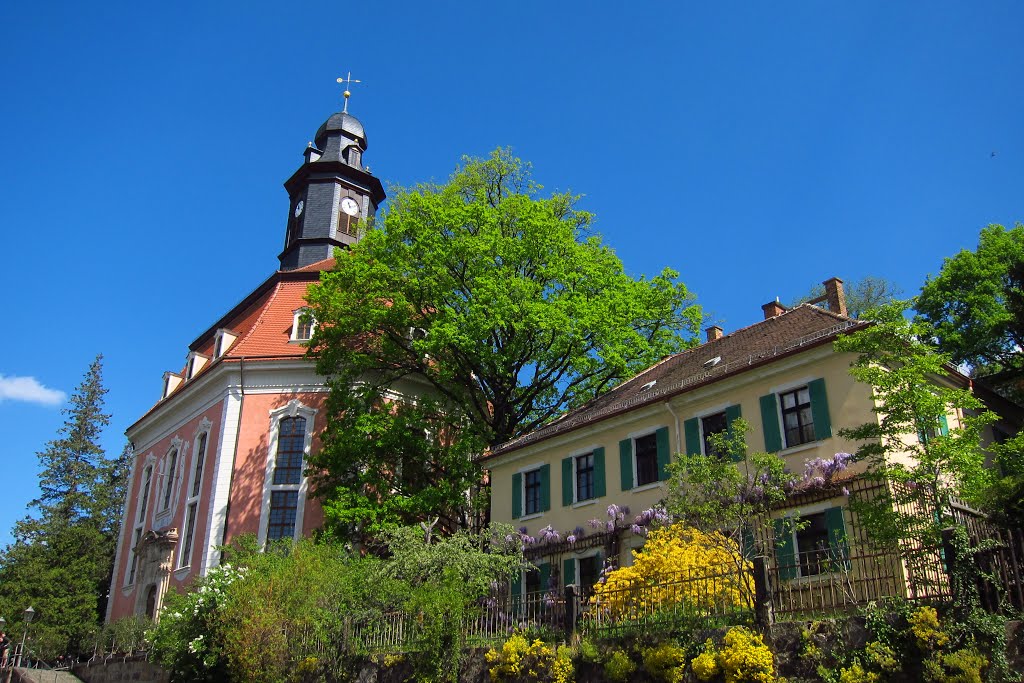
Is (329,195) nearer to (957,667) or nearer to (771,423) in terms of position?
(771,423)

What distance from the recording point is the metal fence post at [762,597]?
12.9 m

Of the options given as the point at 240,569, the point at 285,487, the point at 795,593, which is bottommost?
the point at 795,593

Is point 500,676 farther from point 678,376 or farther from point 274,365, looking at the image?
point 274,365

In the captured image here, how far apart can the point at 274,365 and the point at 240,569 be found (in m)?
12.8

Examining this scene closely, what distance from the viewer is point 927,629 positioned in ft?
36.6

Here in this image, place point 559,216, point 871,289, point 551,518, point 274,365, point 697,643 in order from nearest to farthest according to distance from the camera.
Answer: point 697,643 < point 551,518 < point 559,216 < point 274,365 < point 871,289

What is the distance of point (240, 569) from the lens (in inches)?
953

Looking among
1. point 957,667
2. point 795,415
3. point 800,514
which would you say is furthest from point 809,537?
point 957,667

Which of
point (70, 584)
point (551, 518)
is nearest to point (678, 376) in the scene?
point (551, 518)

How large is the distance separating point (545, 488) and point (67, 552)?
1303 inches

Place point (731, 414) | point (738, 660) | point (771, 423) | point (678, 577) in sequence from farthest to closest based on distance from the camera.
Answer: point (731, 414) < point (771, 423) < point (678, 577) < point (738, 660)

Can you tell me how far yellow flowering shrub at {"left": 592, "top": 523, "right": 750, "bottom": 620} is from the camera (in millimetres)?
14125

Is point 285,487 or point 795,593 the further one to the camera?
point 285,487

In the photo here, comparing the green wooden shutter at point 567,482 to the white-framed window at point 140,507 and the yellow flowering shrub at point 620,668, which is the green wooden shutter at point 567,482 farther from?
the white-framed window at point 140,507
